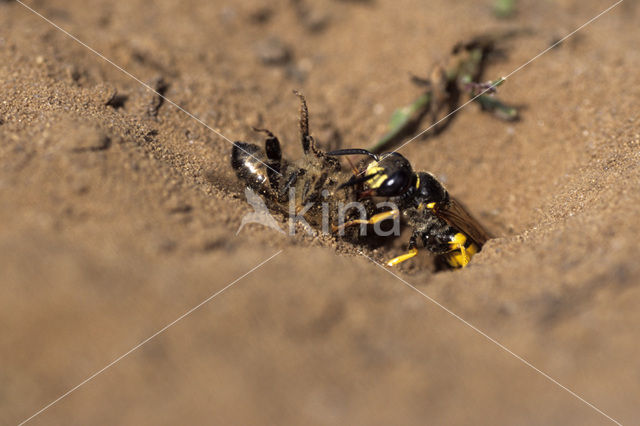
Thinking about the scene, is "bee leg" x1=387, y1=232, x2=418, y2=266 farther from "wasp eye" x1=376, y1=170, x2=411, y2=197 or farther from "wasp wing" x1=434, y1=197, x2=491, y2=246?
"wasp eye" x1=376, y1=170, x2=411, y2=197

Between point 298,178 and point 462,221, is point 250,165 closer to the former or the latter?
point 298,178

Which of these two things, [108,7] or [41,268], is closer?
[41,268]

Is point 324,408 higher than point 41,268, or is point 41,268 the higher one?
point 41,268

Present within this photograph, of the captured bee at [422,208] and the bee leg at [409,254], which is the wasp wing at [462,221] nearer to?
the captured bee at [422,208]

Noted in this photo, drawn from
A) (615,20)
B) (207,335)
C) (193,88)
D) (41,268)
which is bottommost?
(207,335)

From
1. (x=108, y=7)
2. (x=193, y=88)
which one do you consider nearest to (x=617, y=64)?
(x=193, y=88)

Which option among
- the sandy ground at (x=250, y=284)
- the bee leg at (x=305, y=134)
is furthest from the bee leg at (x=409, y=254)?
the bee leg at (x=305, y=134)

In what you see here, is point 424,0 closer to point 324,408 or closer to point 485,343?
point 485,343
